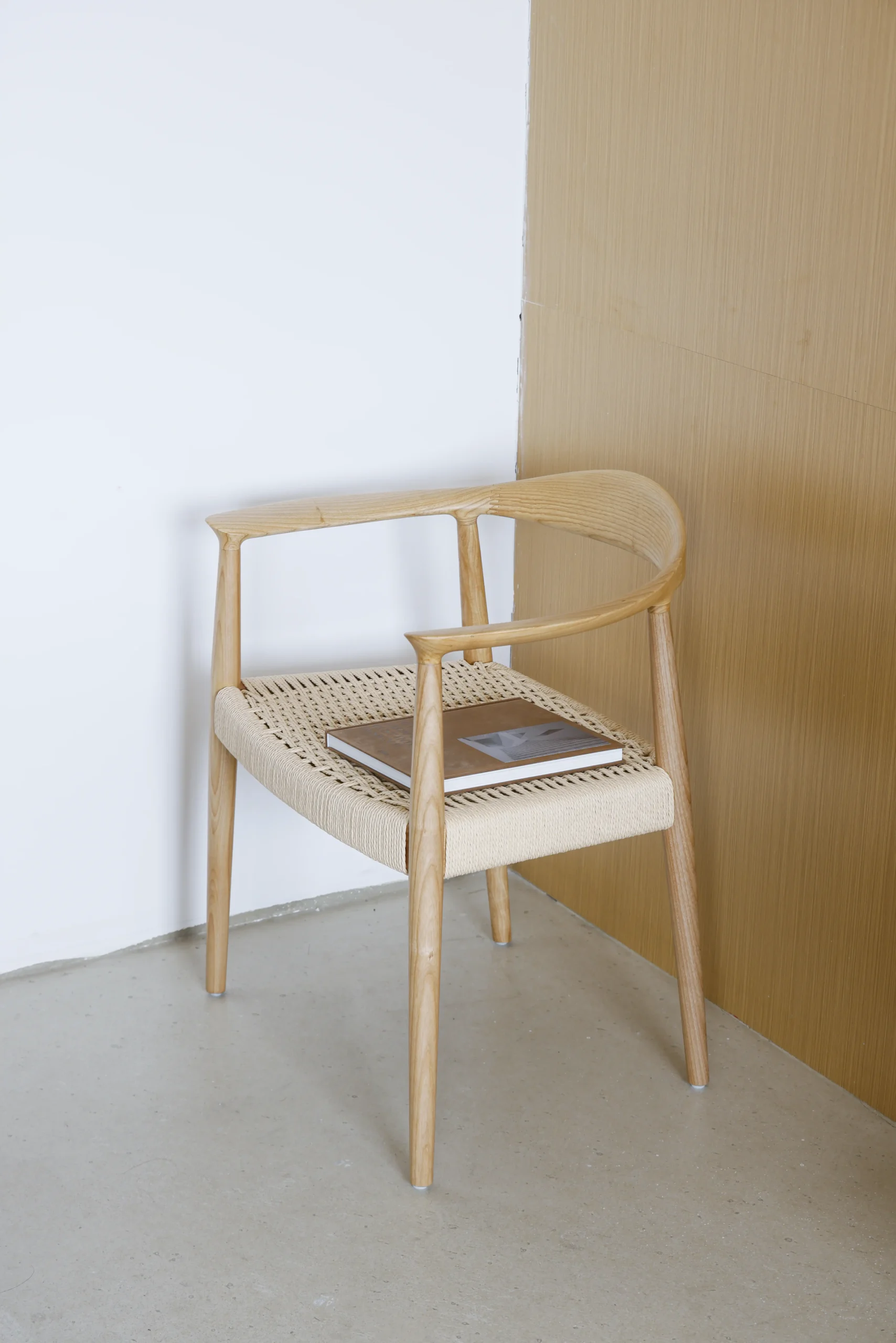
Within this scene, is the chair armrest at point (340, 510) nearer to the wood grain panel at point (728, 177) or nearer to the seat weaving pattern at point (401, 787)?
the seat weaving pattern at point (401, 787)

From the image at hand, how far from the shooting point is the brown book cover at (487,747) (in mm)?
1471

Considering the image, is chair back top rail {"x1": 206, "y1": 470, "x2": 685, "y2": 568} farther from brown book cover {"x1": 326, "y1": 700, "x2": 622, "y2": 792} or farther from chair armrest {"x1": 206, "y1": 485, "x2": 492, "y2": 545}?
brown book cover {"x1": 326, "y1": 700, "x2": 622, "y2": 792}

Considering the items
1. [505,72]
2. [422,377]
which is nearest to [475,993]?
[422,377]

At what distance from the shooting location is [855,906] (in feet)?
5.19

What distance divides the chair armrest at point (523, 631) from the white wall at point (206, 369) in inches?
24.1

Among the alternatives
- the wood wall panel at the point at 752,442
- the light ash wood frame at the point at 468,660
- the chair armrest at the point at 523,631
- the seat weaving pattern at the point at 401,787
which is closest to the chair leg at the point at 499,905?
the light ash wood frame at the point at 468,660

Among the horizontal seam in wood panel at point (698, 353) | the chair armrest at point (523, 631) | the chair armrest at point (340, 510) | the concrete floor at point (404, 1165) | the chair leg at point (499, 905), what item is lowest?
the concrete floor at point (404, 1165)

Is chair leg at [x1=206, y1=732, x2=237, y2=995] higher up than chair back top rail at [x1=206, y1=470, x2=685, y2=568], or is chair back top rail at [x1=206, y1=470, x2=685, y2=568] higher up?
chair back top rail at [x1=206, y1=470, x2=685, y2=568]

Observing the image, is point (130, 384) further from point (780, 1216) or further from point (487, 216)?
point (780, 1216)

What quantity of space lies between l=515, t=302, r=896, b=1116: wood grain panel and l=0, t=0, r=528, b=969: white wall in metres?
0.19

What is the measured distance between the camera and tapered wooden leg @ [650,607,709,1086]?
1.53 m

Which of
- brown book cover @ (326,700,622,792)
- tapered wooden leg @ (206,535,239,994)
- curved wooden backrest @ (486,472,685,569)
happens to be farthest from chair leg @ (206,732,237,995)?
curved wooden backrest @ (486,472,685,569)

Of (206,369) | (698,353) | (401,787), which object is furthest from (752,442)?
(206,369)

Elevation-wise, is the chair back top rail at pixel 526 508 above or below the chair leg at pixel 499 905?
above
